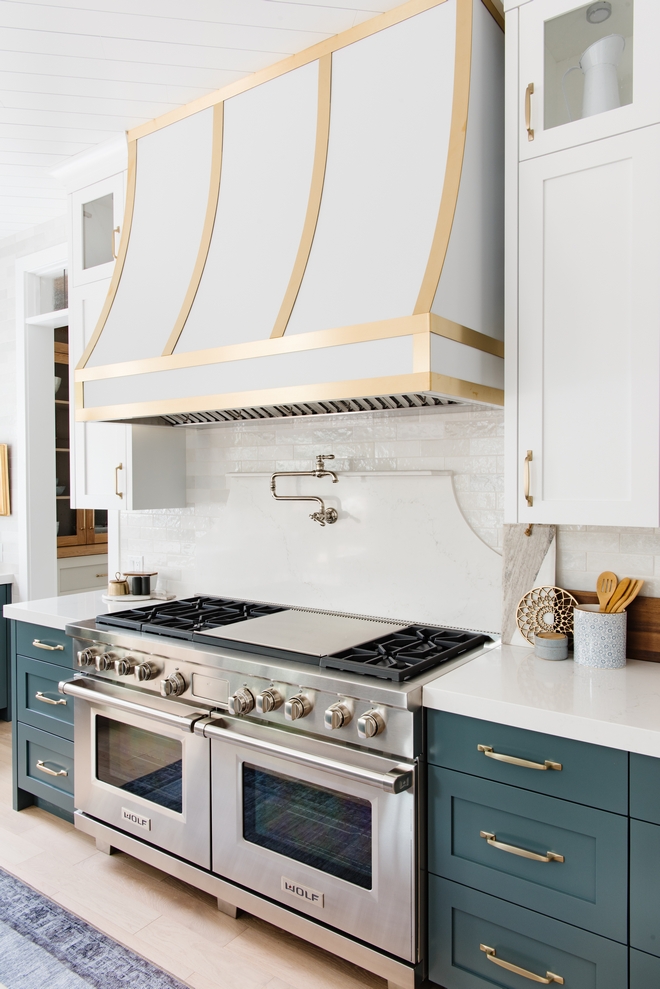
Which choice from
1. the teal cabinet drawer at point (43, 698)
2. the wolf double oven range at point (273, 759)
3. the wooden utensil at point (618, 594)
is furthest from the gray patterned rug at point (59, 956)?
the wooden utensil at point (618, 594)

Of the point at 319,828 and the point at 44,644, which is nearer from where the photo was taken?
the point at 319,828

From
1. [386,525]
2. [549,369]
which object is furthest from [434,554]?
[549,369]

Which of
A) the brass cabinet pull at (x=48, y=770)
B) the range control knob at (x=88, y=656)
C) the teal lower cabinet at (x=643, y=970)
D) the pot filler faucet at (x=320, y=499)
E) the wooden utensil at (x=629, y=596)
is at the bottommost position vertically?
the brass cabinet pull at (x=48, y=770)

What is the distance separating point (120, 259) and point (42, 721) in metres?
1.96

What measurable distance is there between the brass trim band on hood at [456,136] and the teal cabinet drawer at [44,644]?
2.05m

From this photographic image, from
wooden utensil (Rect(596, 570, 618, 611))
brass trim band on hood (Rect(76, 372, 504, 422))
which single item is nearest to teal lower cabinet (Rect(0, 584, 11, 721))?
brass trim band on hood (Rect(76, 372, 504, 422))

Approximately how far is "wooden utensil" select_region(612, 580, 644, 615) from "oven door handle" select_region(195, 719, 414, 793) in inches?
30.6

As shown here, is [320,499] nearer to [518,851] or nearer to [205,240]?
[205,240]

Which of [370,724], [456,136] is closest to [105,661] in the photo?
[370,724]

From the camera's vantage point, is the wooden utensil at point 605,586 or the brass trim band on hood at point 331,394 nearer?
the brass trim band on hood at point 331,394

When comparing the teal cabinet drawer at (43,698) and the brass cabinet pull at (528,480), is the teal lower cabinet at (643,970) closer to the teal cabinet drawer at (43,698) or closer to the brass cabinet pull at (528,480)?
the brass cabinet pull at (528,480)

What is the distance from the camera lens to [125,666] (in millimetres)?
A: 2422

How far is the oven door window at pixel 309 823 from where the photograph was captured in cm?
188

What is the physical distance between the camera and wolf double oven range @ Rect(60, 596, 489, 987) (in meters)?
1.81
